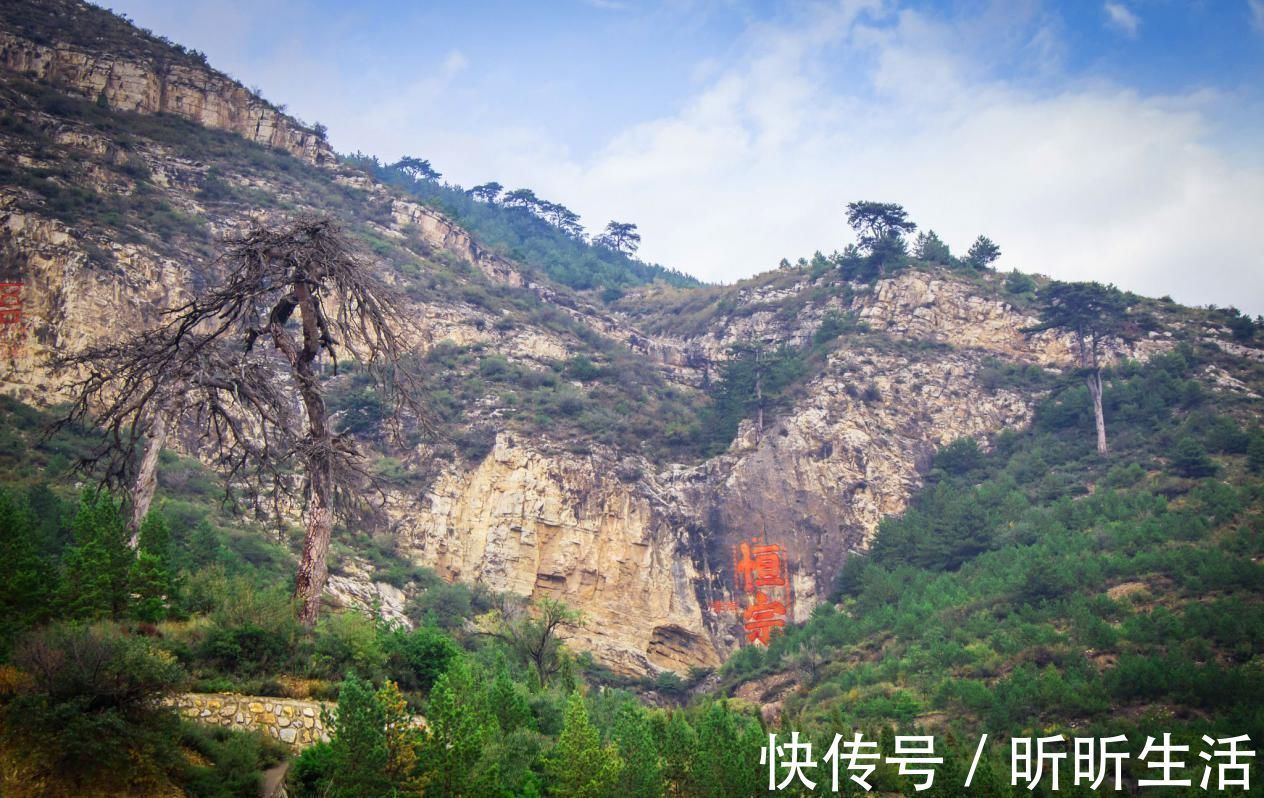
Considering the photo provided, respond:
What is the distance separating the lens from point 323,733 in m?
14.3

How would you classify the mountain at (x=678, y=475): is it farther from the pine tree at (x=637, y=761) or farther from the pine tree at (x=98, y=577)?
the pine tree at (x=637, y=761)

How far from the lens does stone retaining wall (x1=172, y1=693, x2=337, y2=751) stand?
13211 mm

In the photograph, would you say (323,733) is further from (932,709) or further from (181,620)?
(932,709)

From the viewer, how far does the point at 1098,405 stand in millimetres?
51031

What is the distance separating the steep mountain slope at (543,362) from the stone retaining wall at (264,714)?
1876 cm

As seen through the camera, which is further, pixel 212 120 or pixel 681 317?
pixel 681 317

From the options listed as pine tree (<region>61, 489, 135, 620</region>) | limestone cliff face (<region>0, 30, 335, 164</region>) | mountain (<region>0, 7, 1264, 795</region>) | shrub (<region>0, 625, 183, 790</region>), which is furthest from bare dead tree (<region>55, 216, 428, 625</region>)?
limestone cliff face (<region>0, 30, 335, 164</region>)

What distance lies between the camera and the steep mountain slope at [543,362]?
4281 cm

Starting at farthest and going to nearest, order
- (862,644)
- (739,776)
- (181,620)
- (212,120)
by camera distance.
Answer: (212,120) → (862,644) → (739,776) → (181,620)

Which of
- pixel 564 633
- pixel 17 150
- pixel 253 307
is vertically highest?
pixel 17 150

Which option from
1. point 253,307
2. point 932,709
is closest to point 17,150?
point 253,307

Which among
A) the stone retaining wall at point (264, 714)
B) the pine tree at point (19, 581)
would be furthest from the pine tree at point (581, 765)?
the pine tree at point (19, 581)

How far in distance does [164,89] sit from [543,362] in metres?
29.5

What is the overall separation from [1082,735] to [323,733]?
2218 cm
